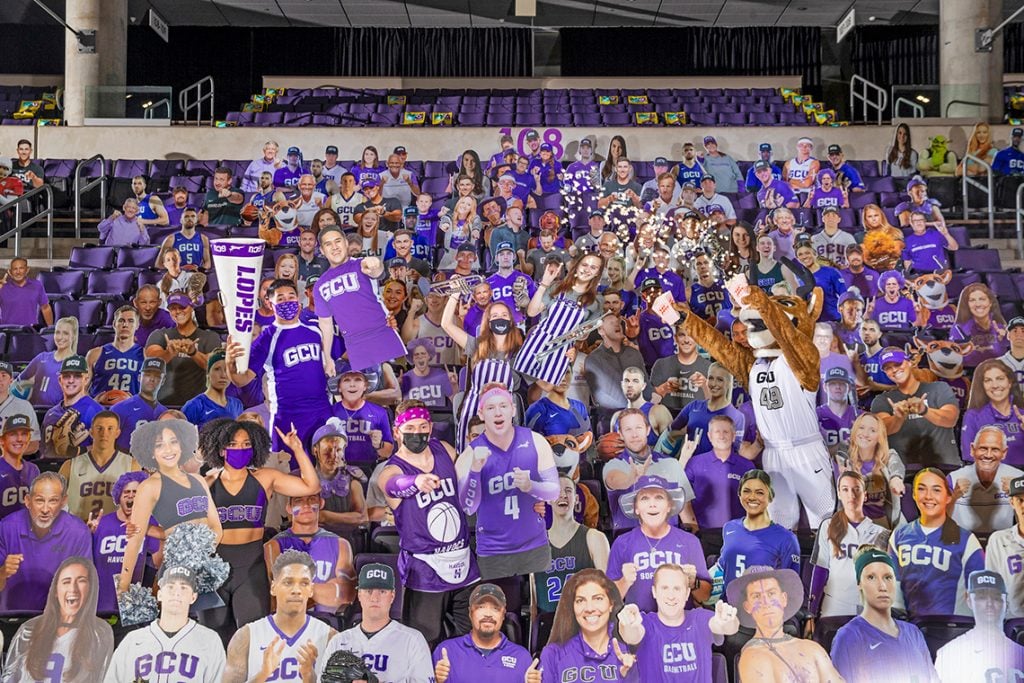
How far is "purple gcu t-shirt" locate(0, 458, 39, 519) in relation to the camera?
7008 mm

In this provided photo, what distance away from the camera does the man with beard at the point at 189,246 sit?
34.8ft

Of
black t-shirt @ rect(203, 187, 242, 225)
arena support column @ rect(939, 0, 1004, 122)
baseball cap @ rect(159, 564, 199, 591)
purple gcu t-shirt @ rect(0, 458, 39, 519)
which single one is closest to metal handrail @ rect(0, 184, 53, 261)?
black t-shirt @ rect(203, 187, 242, 225)

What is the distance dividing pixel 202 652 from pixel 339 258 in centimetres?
259

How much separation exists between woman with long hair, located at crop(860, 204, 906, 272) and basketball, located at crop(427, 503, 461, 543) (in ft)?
18.2

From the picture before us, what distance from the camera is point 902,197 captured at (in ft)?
41.8

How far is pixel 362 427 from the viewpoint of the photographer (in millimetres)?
7336

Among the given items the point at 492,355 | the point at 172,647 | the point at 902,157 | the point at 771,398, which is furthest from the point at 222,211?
the point at 902,157

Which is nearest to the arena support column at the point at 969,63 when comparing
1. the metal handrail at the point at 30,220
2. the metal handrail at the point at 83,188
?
the metal handrail at the point at 83,188

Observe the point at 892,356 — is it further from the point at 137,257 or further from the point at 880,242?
the point at 137,257

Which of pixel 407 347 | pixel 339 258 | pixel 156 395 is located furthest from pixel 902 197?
pixel 156 395

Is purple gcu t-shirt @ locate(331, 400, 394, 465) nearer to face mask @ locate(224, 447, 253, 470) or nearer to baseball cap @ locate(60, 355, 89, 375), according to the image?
face mask @ locate(224, 447, 253, 470)

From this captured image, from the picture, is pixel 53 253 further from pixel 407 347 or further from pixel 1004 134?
pixel 1004 134

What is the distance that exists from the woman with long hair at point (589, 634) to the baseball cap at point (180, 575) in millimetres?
1752

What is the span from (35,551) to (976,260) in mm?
8281
